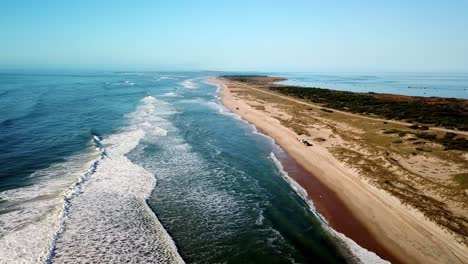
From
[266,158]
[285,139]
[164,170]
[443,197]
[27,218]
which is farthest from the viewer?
[285,139]

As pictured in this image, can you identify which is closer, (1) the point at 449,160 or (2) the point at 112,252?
(2) the point at 112,252

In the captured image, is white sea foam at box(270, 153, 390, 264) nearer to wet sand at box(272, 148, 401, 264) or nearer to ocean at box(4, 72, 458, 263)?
ocean at box(4, 72, 458, 263)

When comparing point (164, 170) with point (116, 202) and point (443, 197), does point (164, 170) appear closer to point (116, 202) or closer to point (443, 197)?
point (116, 202)

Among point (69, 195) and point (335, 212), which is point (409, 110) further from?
point (69, 195)

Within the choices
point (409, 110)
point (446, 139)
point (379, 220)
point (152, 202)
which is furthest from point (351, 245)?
point (409, 110)

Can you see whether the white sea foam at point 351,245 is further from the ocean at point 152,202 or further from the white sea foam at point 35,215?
the white sea foam at point 35,215

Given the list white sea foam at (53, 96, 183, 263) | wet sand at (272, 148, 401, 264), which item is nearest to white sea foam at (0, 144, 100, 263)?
white sea foam at (53, 96, 183, 263)

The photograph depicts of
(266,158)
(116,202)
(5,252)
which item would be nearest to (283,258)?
(116,202)
